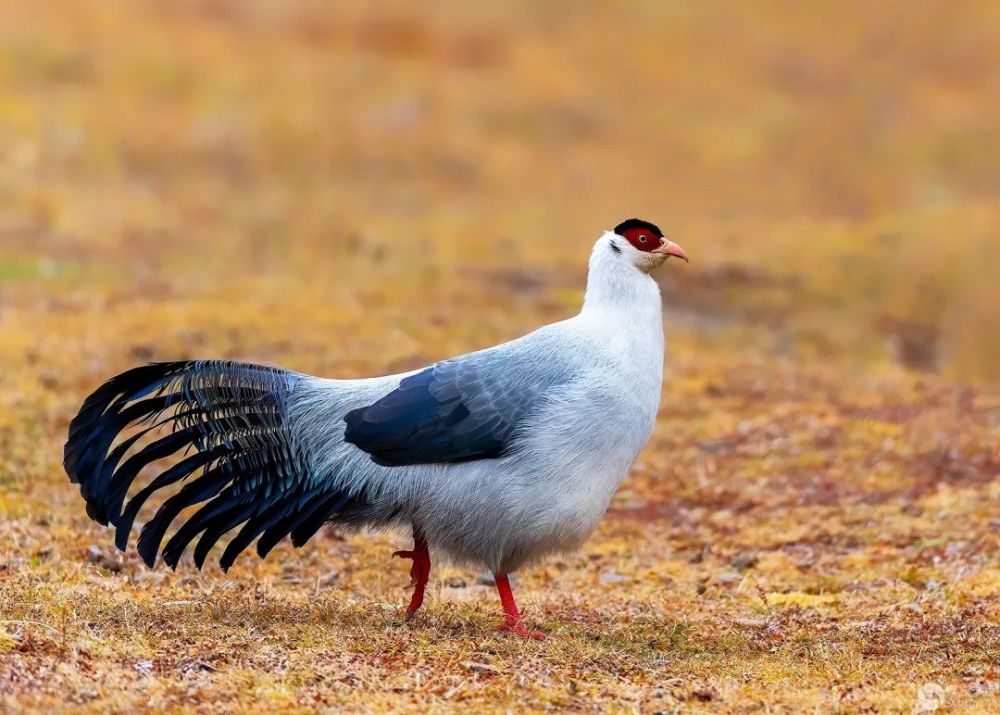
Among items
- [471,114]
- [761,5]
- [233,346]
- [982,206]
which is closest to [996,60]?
[761,5]

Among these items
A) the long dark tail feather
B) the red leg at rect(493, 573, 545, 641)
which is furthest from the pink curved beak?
the long dark tail feather

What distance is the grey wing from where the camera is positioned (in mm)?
7117

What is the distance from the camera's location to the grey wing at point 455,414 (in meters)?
7.12

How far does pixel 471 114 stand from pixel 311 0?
667 cm

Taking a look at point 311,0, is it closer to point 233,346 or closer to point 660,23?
point 660,23

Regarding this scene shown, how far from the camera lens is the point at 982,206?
2458 cm

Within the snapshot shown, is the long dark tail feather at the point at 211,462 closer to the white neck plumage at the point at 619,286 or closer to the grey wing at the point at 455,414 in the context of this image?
the grey wing at the point at 455,414

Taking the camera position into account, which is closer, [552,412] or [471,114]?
[552,412]

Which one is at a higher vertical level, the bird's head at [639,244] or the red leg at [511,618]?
the bird's head at [639,244]

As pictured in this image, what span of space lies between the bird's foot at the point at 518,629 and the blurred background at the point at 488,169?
23.6 ft

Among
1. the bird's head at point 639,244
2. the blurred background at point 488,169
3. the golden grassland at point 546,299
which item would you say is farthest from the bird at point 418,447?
the blurred background at point 488,169

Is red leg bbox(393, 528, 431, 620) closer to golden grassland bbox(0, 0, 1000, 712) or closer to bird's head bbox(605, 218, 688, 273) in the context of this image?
golden grassland bbox(0, 0, 1000, 712)

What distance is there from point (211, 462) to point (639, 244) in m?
2.54

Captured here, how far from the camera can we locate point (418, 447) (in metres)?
7.12
